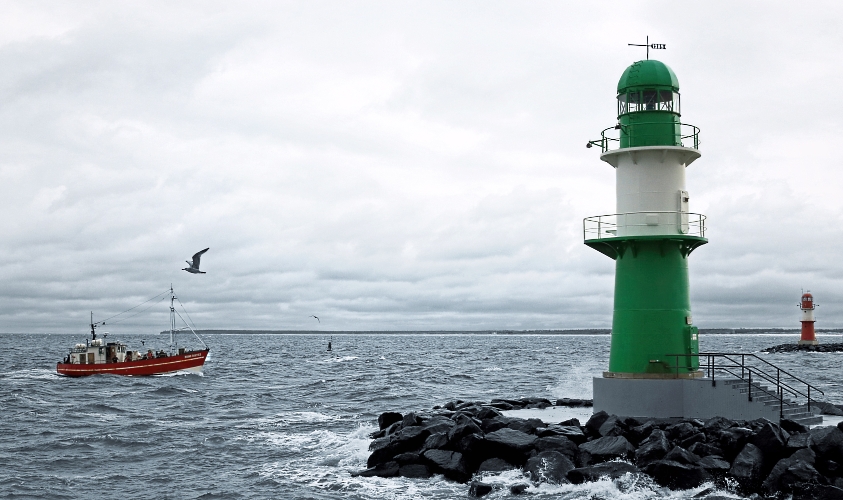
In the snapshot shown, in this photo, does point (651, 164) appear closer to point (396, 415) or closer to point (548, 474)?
point (548, 474)

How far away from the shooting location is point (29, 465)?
2036cm

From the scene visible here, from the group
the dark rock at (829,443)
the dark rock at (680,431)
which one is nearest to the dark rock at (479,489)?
the dark rock at (680,431)

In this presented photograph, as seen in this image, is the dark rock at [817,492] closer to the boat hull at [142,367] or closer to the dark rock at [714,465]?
the dark rock at [714,465]

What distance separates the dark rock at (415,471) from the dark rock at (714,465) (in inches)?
214

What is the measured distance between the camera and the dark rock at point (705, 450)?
1498cm

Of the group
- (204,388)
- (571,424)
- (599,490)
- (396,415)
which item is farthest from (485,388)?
(599,490)

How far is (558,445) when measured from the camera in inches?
632

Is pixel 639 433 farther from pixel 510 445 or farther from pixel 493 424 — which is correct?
pixel 493 424

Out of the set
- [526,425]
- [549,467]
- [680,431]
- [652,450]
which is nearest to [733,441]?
[680,431]

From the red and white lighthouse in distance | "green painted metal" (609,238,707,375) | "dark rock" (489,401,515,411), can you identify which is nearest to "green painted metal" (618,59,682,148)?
"green painted metal" (609,238,707,375)

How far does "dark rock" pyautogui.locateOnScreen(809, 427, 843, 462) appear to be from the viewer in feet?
45.5

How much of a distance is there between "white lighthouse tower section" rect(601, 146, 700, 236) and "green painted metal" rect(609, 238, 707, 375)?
374 mm

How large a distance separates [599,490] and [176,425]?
17.5m

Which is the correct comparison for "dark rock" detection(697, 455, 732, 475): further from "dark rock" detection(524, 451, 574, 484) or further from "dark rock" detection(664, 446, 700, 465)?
"dark rock" detection(524, 451, 574, 484)
